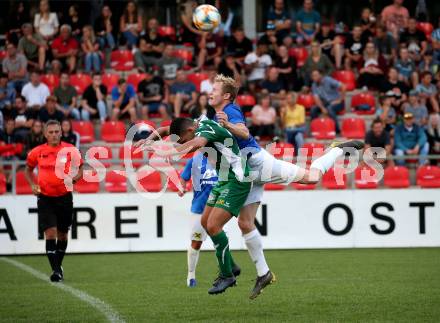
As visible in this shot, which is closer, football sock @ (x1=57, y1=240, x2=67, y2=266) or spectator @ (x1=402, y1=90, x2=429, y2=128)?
football sock @ (x1=57, y1=240, x2=67, y2=266)

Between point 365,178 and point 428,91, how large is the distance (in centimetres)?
484

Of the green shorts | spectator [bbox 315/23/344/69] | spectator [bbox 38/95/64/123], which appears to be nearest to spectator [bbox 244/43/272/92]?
spectator [bbox 315/23/344/69]

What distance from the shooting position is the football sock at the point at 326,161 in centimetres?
1095

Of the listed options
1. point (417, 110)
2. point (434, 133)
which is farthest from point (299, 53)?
point (434, 133)

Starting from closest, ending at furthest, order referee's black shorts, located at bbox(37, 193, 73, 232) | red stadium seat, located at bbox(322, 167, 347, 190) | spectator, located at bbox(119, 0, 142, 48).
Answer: referee's black shorts, located at bbox(37, 193, 73, 232) → red stadium seat, located at bbox(322, 167, 347, 190) → spectator, located at bbox(119, 0, 142, 48)

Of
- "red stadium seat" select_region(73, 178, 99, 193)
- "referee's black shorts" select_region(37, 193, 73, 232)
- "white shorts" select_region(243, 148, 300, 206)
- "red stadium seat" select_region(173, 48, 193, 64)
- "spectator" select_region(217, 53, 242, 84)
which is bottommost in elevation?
"red stadium seat" select_region(73, 178, 99, 193)

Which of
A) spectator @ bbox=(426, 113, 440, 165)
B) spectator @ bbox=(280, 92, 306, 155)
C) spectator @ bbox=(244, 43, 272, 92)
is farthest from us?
spectator @ bbox=(244, 43, 272, 92)

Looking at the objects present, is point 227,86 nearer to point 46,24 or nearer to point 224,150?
point 224,150

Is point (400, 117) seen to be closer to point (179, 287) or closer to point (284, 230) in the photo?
point (284, 230)

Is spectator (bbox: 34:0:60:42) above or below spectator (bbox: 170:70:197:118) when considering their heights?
above

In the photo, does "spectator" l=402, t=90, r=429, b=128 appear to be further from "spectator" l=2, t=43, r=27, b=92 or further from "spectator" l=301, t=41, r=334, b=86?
"spectator" l=2, t=43, r=27, b=92

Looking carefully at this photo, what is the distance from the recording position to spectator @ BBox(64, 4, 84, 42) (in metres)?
23.0

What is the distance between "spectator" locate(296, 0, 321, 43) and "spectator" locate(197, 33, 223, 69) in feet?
7.45

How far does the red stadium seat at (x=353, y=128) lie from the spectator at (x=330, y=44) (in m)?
2.69
